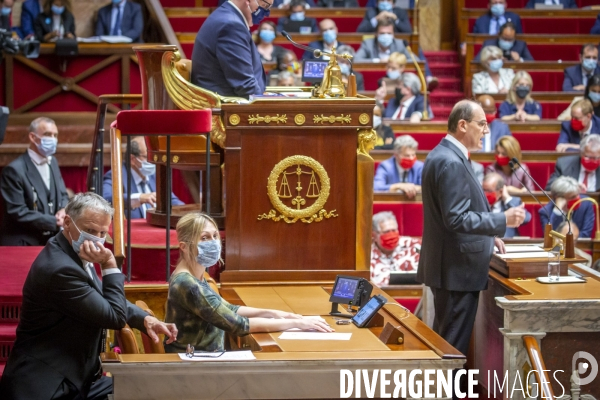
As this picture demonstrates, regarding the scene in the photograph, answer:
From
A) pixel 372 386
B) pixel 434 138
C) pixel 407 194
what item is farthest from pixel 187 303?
pixel 434 138

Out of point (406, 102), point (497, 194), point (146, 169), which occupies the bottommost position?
point (497, 194)

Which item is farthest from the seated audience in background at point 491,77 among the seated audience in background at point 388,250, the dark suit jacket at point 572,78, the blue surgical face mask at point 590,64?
the seated audience in background at point 388,250

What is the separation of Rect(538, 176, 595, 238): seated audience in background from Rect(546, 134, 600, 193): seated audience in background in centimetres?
55

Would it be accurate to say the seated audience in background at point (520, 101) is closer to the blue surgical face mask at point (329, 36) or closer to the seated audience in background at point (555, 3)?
the blue surgical face mask at point (329, 36)

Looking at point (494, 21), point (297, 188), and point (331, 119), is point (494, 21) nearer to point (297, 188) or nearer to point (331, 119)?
point (331, 119)

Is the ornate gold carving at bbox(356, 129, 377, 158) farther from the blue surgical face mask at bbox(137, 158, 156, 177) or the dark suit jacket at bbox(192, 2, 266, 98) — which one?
the blue surgical face mask at bbox(137, 158, 156, 177)

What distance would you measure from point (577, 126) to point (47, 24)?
478 centimetres

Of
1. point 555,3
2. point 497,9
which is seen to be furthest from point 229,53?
point 555,3

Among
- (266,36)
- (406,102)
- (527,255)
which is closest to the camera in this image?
(527,255)

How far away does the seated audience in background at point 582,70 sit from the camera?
1000cm

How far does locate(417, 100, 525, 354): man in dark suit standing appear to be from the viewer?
15.0ft

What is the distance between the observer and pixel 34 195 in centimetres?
618

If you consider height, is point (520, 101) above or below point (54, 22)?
below

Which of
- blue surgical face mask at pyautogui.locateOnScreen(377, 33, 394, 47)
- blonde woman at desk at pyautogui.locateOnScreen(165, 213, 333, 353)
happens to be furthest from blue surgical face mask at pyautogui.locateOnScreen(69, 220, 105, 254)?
blue surgical face mask at pyautogui.locateOnScreen(377, 33, 394, 47)
